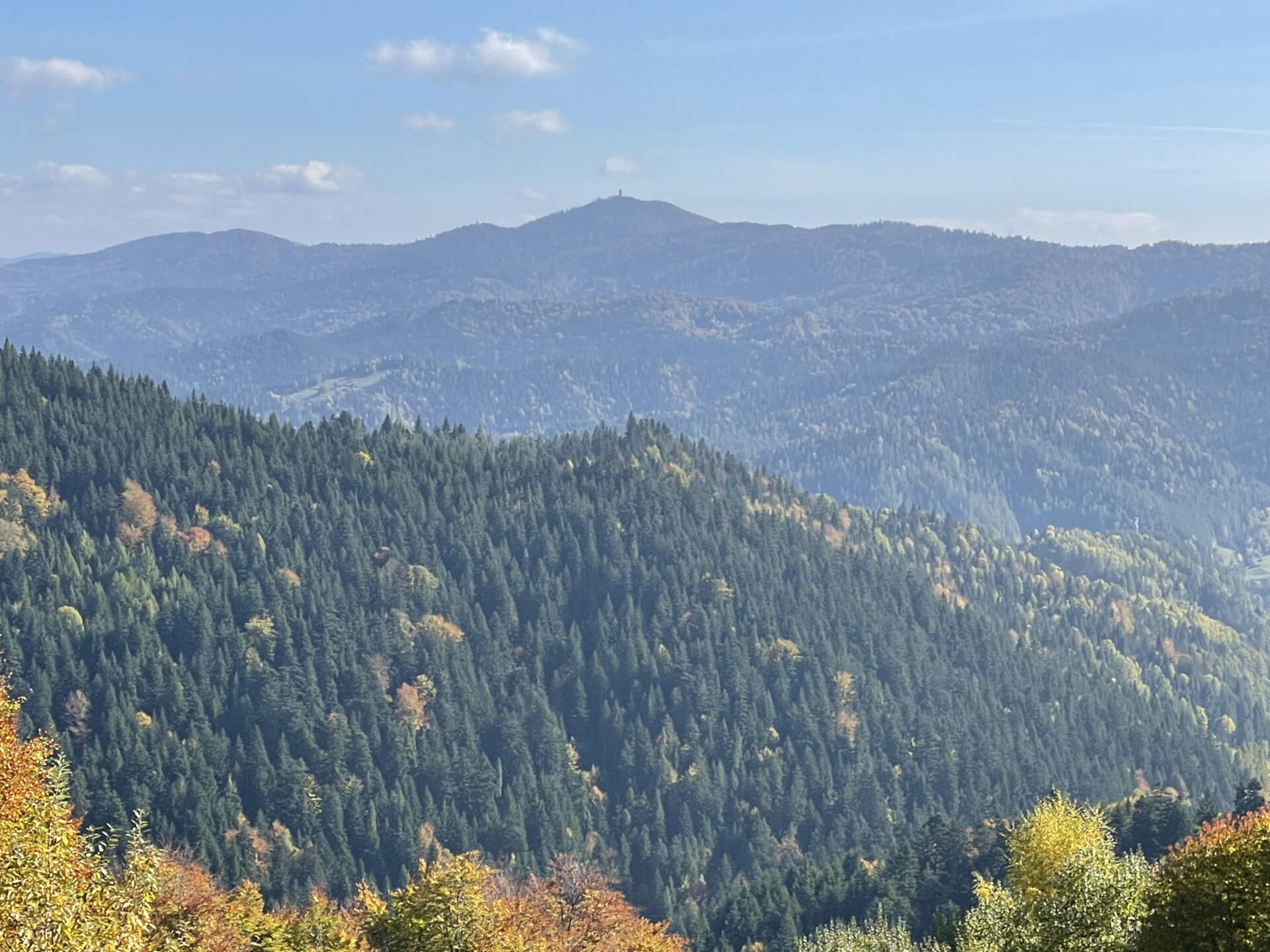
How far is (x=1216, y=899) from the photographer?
60344 millimetres

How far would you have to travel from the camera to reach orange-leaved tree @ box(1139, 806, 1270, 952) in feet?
189

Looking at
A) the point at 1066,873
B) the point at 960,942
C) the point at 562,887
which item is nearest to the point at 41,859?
Result: the point at 1066,873

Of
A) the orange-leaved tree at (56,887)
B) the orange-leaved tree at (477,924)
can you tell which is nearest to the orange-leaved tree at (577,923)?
the orange-leaved tree at (477,924)

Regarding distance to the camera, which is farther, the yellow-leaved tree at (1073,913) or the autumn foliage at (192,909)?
the yellow-leaved tree at (1073,913)

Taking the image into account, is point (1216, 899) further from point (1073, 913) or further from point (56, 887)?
point (56, 887)

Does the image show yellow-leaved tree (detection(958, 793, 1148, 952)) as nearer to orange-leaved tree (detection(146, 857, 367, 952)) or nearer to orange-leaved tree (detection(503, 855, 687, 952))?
orange-leaved tree (detection(503, 855, 687, 952))

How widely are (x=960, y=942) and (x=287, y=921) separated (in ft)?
163

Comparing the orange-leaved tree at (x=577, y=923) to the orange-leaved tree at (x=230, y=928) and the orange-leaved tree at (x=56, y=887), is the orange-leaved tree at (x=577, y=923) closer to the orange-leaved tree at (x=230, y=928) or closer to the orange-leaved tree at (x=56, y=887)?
the orange-leaved tree at (x=230, y=928)

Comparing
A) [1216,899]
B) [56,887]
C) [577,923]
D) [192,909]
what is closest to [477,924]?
[192,909]

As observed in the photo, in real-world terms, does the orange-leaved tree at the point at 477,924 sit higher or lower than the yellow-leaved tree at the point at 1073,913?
lower

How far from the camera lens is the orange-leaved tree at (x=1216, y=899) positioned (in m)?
57.7

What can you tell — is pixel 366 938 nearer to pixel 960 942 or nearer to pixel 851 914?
pixel 960 942

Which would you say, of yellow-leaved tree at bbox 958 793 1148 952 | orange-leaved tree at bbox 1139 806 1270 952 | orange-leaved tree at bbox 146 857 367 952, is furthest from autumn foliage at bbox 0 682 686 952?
orange-leaved tree at bbox 1139 806 1270 952

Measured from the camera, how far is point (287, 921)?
110m
